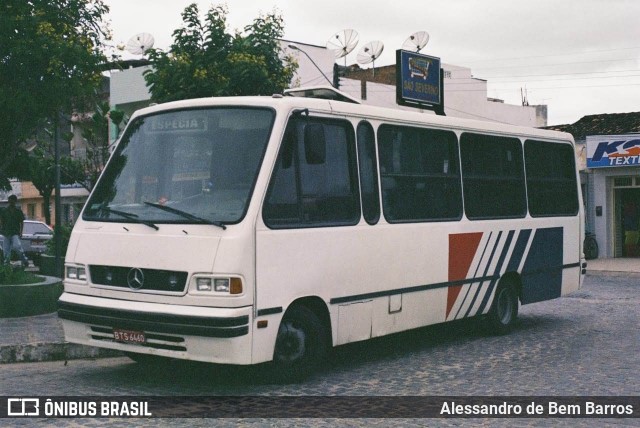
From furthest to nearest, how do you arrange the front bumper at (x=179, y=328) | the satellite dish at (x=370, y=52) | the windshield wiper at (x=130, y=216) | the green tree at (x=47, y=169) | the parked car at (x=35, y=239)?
Answer: the satellite dish at (x=370, y=52), the parked car at (x=35, y=239), the green tree at (x=47, y=169), the windshield wiper at (x=130, y=216), the front bumper at (x=179, y=328)

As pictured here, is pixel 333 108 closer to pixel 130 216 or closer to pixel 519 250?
pixel 130 216

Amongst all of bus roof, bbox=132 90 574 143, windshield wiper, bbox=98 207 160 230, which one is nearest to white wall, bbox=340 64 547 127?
bus roof, bbox=132 90 574 143

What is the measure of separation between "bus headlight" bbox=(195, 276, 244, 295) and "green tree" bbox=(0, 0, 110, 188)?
723 centimetres

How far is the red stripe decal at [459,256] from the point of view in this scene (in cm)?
1065

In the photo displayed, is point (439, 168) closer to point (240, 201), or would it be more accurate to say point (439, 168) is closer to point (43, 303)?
point (240, 201)

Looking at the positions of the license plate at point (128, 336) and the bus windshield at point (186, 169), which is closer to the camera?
the license plate at point (128, 336)

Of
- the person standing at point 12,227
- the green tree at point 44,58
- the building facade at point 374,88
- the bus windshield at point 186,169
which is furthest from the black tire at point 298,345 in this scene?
the building facade at point 374,88

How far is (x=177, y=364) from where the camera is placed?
938cm

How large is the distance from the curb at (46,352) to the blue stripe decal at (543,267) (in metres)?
5.58

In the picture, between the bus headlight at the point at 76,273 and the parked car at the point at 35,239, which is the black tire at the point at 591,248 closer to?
the parked car at the point at 35,239

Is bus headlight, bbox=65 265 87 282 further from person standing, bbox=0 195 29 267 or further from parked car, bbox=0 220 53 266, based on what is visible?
parked car, bbox=0 220 53 266

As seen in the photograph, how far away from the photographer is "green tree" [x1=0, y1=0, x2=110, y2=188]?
13586 millimetres

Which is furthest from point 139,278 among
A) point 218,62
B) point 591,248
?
point 591,248

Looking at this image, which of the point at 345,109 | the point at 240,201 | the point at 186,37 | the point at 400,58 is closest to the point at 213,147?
the point at 240,201
